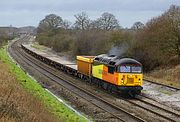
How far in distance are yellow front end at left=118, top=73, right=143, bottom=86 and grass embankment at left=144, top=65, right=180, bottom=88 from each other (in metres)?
6.95

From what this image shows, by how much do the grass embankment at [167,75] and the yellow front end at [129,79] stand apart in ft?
22.8

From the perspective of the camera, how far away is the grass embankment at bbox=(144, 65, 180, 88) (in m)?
32.6

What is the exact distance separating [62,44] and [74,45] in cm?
1502

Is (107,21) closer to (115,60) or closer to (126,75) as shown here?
(115,60)

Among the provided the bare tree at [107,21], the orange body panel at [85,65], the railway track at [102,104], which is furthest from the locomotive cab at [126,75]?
the bare tree at [107,21]

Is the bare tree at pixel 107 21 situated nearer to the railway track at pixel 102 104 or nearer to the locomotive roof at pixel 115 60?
the railway track at pixel 102 104

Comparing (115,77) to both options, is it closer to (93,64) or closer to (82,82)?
(93,64)

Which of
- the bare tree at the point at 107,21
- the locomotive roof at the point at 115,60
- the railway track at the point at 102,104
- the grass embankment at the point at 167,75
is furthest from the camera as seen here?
the bare tree at the point at 107,21

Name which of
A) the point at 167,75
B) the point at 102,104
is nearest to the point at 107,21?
the point at 167,75

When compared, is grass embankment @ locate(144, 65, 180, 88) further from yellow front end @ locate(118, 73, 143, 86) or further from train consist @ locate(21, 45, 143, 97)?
yellow front end @ locate(118, 73, 143, 86)

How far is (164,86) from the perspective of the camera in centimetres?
2841

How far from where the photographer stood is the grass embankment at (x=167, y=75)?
32591 mm

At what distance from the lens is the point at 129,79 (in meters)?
24.8

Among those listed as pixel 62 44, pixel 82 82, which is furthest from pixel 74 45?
pixel 82 82
